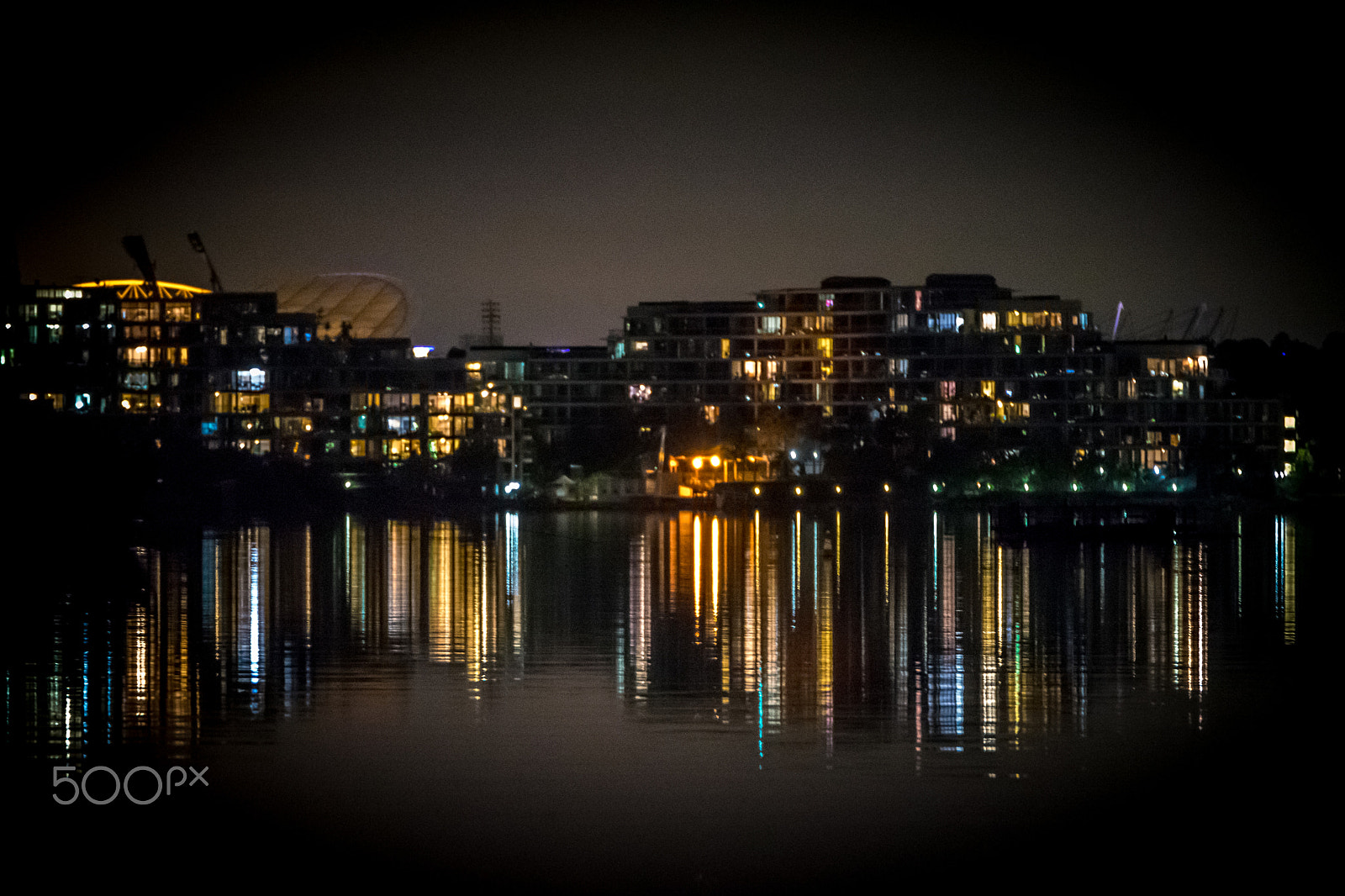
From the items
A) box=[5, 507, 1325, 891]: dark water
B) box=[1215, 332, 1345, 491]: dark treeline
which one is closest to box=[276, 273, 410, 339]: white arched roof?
box=[1215, 332, 1345, 491]: dark treeline

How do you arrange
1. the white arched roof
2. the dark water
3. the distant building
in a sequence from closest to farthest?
the dark water
the distant building
the white arched roof

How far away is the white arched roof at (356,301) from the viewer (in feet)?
607

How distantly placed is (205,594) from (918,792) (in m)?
25.9

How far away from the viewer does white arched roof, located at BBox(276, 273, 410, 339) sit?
18488cm

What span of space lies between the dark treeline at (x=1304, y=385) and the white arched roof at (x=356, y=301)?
87158 mm

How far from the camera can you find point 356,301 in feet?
611

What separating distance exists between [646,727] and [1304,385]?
151 metres

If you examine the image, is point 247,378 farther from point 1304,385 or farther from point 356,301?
point 1304,385

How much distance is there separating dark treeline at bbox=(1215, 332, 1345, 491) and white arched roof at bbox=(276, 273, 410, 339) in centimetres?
8716

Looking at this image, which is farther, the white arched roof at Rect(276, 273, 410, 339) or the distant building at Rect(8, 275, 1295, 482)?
the white arched roof at Rect(276, 273, 410, 339)
